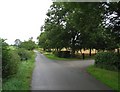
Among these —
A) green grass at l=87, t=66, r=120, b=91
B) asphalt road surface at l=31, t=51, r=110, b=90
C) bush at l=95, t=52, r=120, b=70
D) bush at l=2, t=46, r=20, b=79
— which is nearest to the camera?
asphalt road surface at l=31, t=51, r=110, b=90

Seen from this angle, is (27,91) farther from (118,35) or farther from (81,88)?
(118,35)

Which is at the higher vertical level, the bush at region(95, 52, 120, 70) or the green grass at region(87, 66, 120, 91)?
the bush at region(95, 52, 120, 70)

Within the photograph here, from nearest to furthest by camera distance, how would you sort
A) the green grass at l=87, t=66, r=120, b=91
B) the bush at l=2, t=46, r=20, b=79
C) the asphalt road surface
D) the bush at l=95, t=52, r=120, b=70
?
the asphalt road surface, the green grass at l=87, t=66, r=120, b=91, the bush at l=2, t=46, r=20, b=79, the bush at l=95, t=52, r=120, b=70

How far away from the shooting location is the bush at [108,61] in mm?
22212

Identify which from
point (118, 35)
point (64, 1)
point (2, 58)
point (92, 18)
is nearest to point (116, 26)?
point (118, 35)

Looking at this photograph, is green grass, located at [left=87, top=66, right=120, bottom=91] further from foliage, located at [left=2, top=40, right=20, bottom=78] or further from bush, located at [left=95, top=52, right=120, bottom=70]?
foliage, located at [left=2, top=40, right=20, bottom=78]

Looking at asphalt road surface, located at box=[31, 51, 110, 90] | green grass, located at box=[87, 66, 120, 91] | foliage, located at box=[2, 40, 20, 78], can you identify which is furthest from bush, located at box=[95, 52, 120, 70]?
foliage, located at box=[2, 40, 20, 78]

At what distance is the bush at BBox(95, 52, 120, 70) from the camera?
22212mm

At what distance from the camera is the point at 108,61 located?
77.4 feet

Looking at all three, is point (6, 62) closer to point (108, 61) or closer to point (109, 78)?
point (109, 78)

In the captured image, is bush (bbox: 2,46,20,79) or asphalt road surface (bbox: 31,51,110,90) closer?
asphalt road surface (bbox: 31,51,110,90)

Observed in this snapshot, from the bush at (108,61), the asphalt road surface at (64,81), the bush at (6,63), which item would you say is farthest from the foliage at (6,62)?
the bush at (108,61)

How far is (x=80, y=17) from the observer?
22.2 metres

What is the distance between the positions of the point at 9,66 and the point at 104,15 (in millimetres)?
9528
